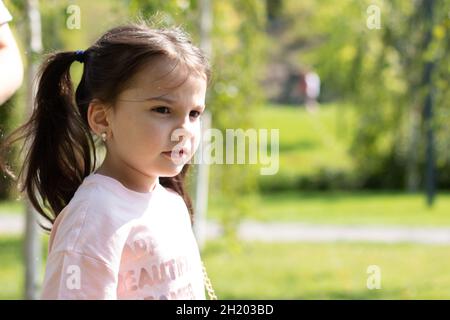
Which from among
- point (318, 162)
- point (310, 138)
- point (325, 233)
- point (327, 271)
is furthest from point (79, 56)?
point (310, 138)

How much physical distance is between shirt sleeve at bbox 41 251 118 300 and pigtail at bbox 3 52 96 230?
33 cm

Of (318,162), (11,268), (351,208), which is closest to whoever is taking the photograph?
(11,268)

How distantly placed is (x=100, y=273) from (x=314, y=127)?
56.4 feet

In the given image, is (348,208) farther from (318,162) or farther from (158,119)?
(158,119)

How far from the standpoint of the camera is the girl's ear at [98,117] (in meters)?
1.65

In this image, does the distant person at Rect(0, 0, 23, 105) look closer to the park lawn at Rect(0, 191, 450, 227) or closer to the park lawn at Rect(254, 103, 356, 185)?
the park lawn at Rect(0, 191, 450, 227)

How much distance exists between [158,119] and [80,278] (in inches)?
12.6

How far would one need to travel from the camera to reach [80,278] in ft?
4.61

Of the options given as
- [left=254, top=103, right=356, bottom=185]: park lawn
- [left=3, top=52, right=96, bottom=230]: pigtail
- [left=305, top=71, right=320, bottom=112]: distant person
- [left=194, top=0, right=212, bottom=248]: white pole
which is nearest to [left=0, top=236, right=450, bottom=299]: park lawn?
[left=194, top=0, right=212, bottom=248]: white pole

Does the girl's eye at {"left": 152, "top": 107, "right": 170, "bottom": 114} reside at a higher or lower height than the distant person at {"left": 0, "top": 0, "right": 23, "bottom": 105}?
lower

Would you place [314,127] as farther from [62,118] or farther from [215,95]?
[62,118]

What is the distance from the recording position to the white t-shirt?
1410mm

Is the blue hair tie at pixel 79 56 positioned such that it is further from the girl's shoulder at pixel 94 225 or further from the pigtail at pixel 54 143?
Result: the girl's shoulder at pixel 94 225
